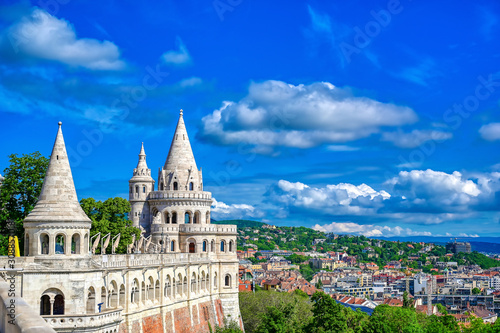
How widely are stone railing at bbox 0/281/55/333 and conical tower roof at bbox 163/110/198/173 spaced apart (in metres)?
54.1

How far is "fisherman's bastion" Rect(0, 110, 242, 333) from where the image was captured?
35.4 meters

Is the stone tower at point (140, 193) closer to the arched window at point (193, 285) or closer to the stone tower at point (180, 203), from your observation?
the stone tower at point (180, 203)

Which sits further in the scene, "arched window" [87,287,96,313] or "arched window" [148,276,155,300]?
"arched window" [148,276,155,300]

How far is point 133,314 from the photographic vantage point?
147 feet

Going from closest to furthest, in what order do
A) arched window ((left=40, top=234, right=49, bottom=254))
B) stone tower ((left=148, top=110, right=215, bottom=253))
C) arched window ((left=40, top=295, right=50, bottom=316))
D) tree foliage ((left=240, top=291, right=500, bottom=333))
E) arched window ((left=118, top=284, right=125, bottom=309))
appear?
arched window ((left=40, top=295, right=50, bottom=316))
arched window ((left=40, top=234, right=49, bottom=254))
arched window ((left=118, top=284, right=125, bottom=309))
tree foliage ((left=240, top=291, right=500, bottom=333))
stone tower ((left=148, top=110, right=215, bottom=253))

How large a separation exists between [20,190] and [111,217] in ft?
35.0

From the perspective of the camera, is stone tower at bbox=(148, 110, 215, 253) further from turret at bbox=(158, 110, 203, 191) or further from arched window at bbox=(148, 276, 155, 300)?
arched window at bbox=(148, 276, 155, 300)

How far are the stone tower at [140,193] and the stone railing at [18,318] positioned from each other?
53.5 m

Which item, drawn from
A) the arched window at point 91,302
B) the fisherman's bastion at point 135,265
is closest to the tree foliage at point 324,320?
the fisherman's bastion at point 135,265

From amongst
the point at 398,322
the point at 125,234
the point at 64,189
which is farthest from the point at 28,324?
the point at 398,322

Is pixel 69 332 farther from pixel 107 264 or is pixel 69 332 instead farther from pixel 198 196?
pixel 198 196

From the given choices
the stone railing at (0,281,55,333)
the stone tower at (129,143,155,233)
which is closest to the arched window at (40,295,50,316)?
the stone railing at (0,281,55,333)

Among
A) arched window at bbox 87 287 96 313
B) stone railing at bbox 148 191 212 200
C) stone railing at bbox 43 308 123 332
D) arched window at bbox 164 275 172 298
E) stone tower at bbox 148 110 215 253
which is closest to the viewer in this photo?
stone railing at bbox 43 308 123 332

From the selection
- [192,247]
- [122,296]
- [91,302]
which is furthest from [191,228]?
[91,302]
